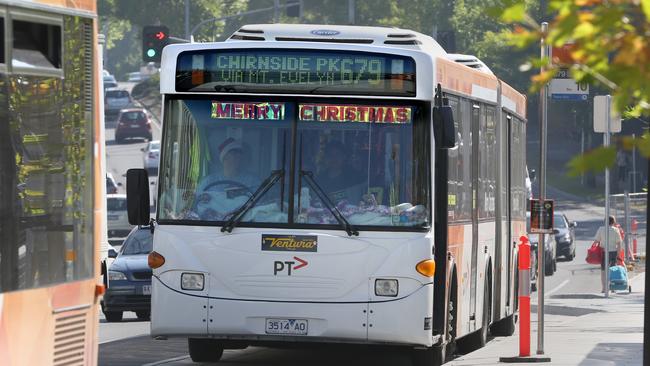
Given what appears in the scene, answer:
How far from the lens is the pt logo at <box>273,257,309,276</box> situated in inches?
546

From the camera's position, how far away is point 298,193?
13961 mm

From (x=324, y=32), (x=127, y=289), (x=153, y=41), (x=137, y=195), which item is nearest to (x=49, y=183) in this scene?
(x=137, y=195)

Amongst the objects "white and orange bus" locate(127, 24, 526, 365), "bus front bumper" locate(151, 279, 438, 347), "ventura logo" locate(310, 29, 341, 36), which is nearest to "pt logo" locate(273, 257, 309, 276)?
"white and orange bus" locate(127, 24, 526, 365)

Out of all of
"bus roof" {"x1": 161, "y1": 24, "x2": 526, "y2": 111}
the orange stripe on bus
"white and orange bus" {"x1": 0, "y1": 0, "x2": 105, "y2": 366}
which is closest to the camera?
"white and orange bus" {"x1": 0, "y1": 0, "x2": 105, "y2": 366}

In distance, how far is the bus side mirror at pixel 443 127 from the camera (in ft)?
44.5

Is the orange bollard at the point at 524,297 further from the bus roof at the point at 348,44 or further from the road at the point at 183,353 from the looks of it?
the bus roof at the point at 348,44

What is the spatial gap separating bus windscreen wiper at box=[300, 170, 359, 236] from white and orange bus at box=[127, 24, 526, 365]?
0.04 feet

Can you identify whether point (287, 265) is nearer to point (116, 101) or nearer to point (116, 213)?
point (116, 213)

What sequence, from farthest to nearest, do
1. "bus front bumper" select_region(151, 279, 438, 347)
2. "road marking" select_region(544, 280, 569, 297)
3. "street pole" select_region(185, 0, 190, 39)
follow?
"street pole" select_region(185, 0, 190, 39) → "road marking" select_region(544, 280, 569, 297) → "bus front bumper" select_region(151, 279, 438, 347)

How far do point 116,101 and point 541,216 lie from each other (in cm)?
8338

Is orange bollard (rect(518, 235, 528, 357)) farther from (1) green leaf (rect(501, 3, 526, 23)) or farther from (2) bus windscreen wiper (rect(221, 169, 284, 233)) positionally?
(1) green leaf (rect(501, 3, 526, 23))

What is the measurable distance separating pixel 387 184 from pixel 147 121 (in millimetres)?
72222

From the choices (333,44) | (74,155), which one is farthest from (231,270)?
(74,155)

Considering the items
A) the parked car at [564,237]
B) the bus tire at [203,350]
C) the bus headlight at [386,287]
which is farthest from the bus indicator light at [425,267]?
the parked car at [564,237]
